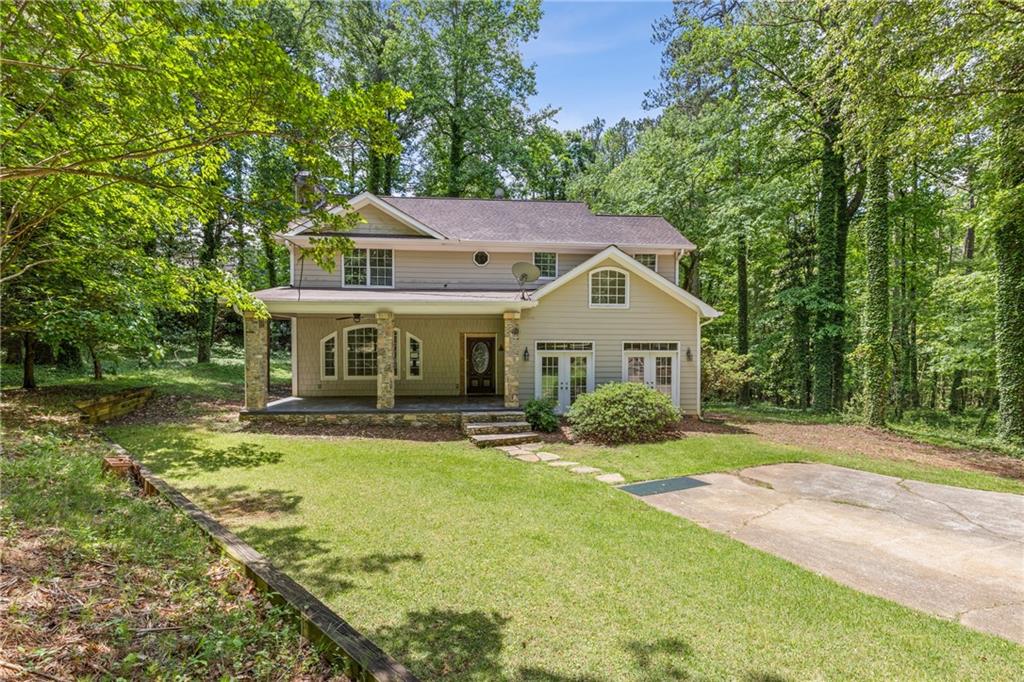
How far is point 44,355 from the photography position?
1723 centimetres

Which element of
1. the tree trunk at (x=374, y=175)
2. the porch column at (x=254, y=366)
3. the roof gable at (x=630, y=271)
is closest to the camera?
the porch column at (x=254, y=366)

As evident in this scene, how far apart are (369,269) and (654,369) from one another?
9.37 metres

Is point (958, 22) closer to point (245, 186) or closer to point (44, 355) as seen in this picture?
point (245, 186)

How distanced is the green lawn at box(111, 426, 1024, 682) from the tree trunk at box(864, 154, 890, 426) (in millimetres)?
11407

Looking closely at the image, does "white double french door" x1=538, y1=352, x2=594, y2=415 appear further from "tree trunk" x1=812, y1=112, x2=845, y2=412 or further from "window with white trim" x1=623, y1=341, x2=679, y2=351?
"tree trunk" x1=812, y1=112, x2=845, y2=412

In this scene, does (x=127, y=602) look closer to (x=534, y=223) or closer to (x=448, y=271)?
(x=448, y=271)

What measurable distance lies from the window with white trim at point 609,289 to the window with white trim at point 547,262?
2.10 metres

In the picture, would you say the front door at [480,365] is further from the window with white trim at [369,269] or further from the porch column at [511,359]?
the window with white trim at [369,269]

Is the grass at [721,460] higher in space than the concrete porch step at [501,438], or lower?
lower

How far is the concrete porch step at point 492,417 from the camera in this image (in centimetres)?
1181

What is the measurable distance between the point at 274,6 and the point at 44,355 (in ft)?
57.9

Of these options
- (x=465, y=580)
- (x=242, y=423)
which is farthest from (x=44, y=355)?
(x=465, y=580)

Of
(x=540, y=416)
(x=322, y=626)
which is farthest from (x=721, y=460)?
(x=322, y=626)

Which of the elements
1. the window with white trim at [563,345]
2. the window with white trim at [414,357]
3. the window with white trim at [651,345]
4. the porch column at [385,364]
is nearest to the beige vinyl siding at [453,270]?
the window with white trim at [414,357]
